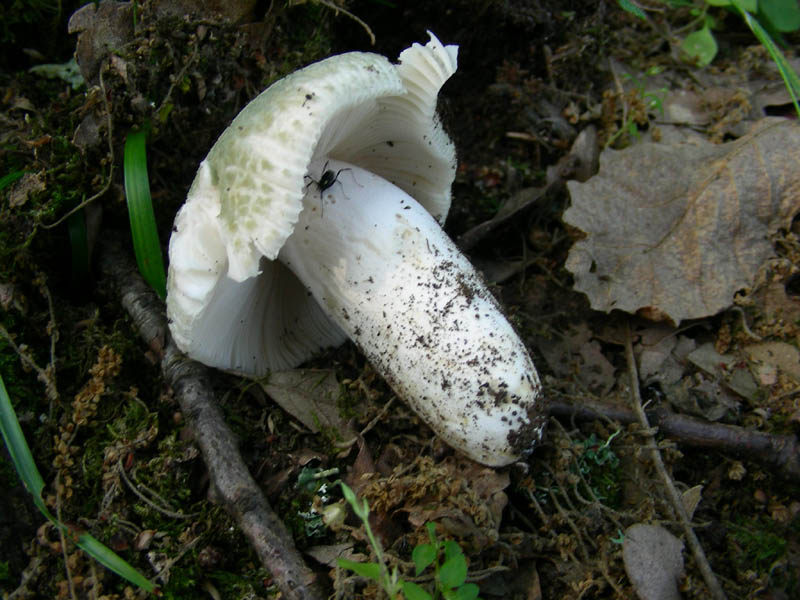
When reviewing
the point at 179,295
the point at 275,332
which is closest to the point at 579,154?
the point at 275,332

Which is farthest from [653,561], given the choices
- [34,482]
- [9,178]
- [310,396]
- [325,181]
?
[9,178]

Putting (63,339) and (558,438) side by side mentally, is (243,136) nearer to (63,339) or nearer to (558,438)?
(63,339)

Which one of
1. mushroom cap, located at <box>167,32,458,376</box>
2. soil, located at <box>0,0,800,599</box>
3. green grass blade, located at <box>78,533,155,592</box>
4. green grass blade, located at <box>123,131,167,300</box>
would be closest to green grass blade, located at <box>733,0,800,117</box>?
soil, located at <box>0,0,800,599</box>

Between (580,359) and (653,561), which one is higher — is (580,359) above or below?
above

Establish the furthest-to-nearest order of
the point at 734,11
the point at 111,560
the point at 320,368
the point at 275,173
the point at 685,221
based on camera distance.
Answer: the point at 734,11 → the point at 685,221 → the point at 320,368 → the point at 111,560 → the point at 275,173

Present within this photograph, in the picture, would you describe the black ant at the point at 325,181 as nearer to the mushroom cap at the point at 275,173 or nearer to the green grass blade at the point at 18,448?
the mushroom cap at the point at 275,173

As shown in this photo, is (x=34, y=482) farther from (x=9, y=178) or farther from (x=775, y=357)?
(x=775, y=357)

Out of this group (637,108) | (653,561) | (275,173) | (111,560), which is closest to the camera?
(275,173)
